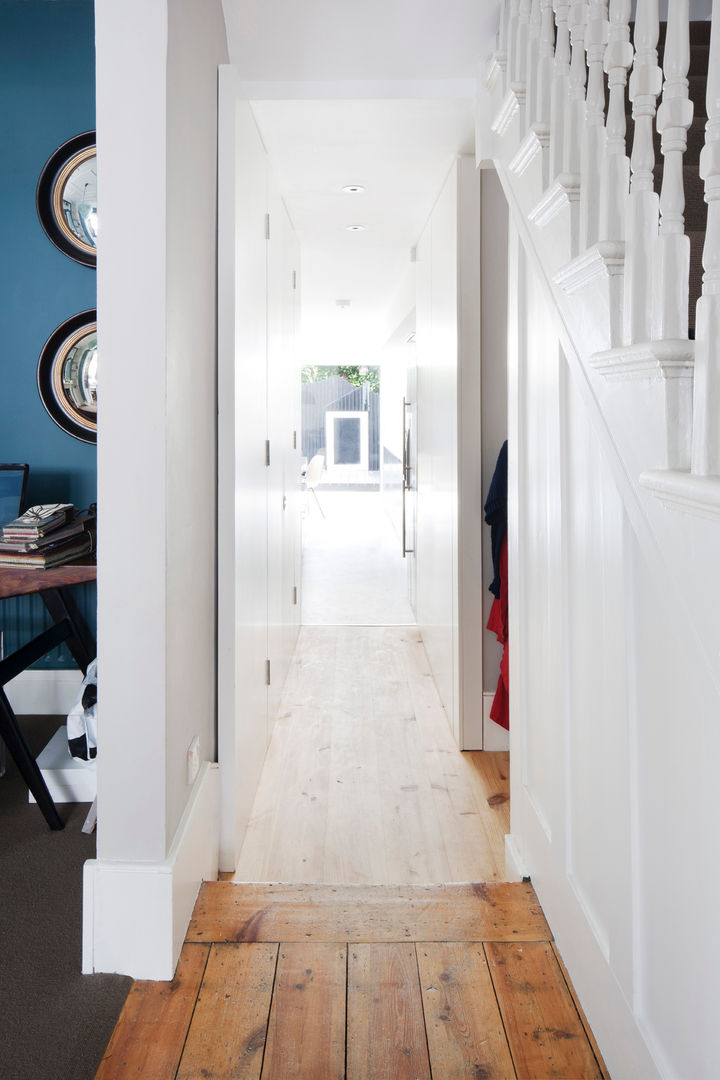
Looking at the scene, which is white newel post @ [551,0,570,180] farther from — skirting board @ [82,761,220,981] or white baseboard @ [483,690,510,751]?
white baseboard @ [483,690,510,751]

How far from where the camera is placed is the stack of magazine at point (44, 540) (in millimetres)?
2488

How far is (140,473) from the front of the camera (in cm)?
162

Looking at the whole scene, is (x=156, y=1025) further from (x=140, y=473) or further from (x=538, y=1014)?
(x=140, y=473)

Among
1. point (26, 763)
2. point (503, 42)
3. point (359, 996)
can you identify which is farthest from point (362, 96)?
point (359, 996)

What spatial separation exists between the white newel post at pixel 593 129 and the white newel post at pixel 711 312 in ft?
1.39

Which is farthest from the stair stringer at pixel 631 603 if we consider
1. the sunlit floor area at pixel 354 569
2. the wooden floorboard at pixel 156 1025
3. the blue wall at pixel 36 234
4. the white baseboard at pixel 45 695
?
the sunlit floor area at pixel 354 569

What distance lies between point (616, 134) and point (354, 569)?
637 centimetres

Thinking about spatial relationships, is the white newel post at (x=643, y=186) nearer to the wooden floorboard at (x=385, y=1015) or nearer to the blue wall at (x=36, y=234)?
the wooden floorboard at (x=385, y=1015)

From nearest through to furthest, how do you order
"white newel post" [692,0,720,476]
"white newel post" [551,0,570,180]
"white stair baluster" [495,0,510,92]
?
1. "white newel post" [692,0,720,476]
2. "white newel post" [551,0,570,180]
3. "white stair baluster" [495,0,510,92]

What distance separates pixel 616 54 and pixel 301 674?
3525mm

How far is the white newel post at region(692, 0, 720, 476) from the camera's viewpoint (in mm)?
888

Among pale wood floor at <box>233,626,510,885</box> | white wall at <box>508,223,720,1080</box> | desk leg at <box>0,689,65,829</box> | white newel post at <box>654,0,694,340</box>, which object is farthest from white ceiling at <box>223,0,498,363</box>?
pale wood floor at <box>233,626,510,885</box>

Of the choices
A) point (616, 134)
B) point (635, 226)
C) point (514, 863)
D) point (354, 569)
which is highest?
point (616, 134)

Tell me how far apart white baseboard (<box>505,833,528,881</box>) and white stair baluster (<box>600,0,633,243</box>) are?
54.6 inches
